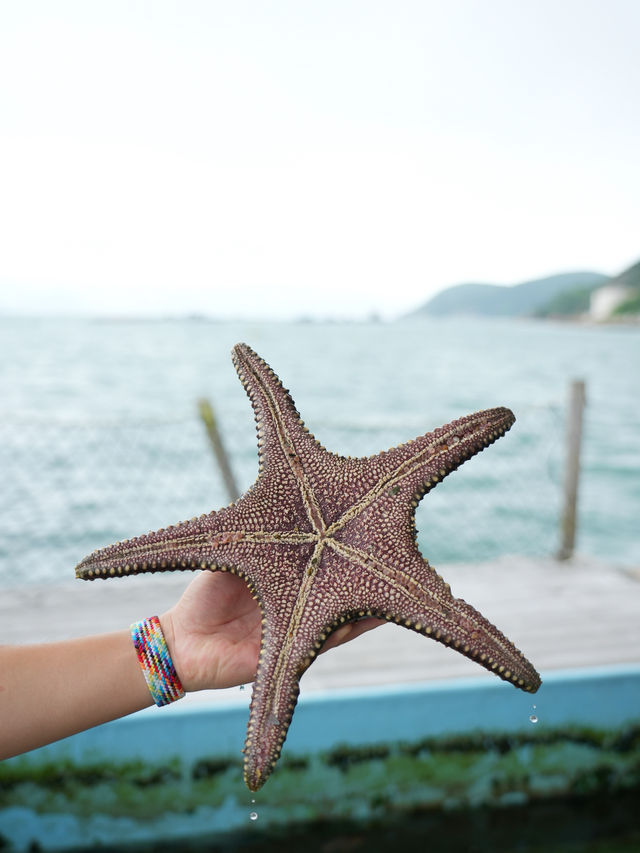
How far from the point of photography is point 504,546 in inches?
361

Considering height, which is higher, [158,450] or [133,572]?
[133,572]

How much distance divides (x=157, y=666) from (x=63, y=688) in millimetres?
191

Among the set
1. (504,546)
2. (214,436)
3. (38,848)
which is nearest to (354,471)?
(38,848)

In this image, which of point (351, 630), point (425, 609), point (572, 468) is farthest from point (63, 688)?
point (572, 468)

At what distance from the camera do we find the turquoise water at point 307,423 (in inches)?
330

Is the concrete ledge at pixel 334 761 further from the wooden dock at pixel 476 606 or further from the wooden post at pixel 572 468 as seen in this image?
the wooden post at pixel 572 468

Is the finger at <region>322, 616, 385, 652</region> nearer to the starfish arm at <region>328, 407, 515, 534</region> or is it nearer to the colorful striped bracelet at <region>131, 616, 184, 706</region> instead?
the starfish arm at <region>328, 407, 515, 534</region>

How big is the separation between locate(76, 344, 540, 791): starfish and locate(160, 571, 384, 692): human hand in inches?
11.1

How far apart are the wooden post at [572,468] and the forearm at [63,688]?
12.7ft

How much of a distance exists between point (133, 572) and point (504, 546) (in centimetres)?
849

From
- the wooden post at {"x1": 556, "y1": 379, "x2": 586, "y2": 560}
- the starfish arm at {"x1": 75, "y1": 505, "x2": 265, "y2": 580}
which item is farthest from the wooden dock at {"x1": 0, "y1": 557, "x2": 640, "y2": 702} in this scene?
the starfish arm at {"x1": 75, "y1": 505, "x2": 265, "y2": 580}

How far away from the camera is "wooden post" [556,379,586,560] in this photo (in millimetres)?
4887

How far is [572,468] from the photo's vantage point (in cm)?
499

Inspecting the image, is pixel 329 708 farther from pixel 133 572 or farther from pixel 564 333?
pixel 564 333
